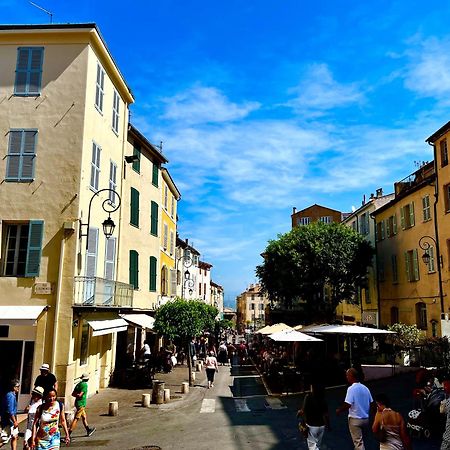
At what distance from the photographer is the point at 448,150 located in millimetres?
22922

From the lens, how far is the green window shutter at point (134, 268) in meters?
22.5

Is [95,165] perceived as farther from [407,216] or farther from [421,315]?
[421,315]

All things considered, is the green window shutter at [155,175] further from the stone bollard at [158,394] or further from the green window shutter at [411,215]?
the green window shutter at [411,215]

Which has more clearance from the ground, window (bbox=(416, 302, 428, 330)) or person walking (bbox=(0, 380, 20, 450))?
window (bbox=(416, 302, 428, 330))

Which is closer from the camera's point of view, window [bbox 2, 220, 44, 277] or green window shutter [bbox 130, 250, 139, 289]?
window [bbox 2, 220, 44, 277]

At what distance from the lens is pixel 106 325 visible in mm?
17000

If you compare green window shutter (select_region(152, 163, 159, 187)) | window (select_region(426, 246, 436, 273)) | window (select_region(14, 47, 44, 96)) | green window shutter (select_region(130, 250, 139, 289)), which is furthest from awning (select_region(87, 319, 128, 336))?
window (select_region(426, 246, 436, 273))

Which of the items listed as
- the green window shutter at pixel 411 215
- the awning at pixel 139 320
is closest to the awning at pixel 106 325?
the awning at pixel 139 320

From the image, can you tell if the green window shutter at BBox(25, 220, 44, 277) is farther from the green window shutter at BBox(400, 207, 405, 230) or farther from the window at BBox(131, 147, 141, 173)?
the green window shutter at BBox(400, 207, 405, 230)

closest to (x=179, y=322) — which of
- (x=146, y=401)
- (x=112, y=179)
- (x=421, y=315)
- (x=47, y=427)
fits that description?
(x=146, y=401)

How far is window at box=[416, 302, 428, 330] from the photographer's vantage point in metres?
25.6

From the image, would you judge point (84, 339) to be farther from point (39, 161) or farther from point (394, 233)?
point (394, 233)

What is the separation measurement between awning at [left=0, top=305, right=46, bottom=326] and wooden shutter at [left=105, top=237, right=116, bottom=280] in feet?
12.3

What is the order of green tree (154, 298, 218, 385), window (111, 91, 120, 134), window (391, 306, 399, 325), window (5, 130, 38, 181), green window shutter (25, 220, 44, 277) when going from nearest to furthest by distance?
green window shutter (25, 220, 44, 277) → window (5, 130, 38, 181) → window (111, 91, 120, 134) → green tree (154, 298, 218, 385) → window (391, 306, 399, 325)
